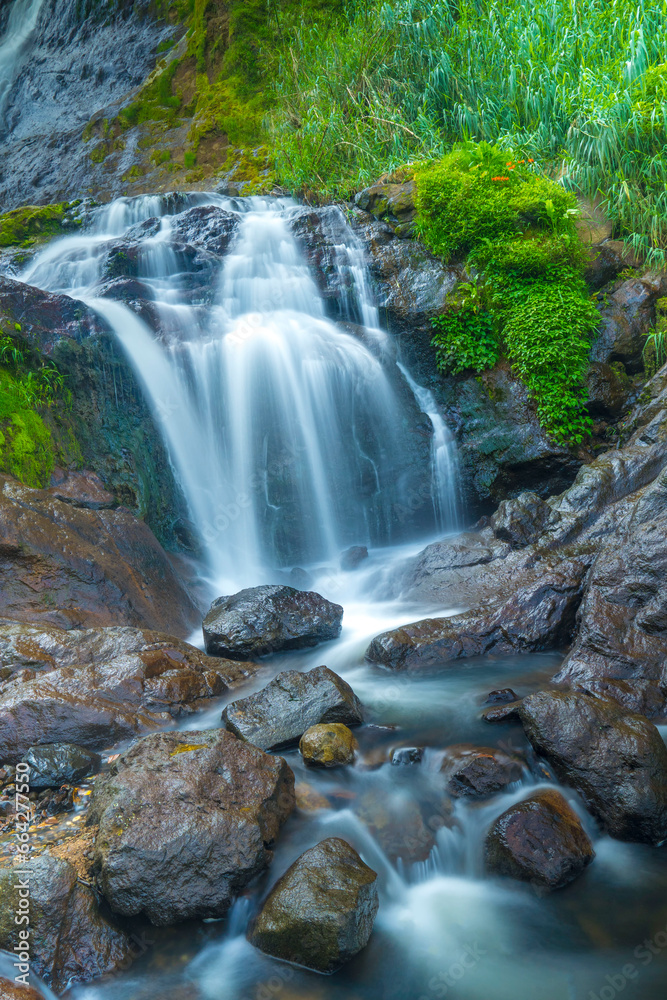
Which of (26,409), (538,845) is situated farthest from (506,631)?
(26,409)

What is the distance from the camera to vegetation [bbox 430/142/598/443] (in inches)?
296

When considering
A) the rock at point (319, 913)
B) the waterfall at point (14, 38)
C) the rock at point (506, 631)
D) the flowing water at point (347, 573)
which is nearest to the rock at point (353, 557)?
the flowing water at point (347, 573)

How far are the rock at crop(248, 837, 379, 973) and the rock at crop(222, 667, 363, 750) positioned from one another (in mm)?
1166

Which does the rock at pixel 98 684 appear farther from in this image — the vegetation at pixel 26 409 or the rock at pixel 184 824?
the vegetation at pixel 26 409

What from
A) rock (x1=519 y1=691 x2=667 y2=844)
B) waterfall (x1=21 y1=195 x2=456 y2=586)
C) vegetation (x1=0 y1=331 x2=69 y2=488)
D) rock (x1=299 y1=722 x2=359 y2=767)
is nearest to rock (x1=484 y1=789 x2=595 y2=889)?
rock (x1=519 y1=691 x2=667 y2=844)

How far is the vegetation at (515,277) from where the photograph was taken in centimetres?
751

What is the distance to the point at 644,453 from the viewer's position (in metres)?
6.00

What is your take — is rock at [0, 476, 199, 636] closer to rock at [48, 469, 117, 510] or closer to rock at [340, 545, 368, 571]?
rock at [48, 469, 117, 510]

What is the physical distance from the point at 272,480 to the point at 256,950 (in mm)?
5544

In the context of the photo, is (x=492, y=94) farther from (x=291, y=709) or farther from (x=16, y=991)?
(x=16, y=991)

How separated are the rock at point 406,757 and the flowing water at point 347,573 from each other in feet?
0.16

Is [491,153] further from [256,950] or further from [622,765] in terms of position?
[256,950]

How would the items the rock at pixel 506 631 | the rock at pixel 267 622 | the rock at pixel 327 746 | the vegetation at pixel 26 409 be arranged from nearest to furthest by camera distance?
the rock at pixel 327 746
the rock at pixel 506 631
the rock at pixel 267 622
the vegetation at pixel 26 409

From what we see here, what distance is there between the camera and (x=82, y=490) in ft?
20.3
